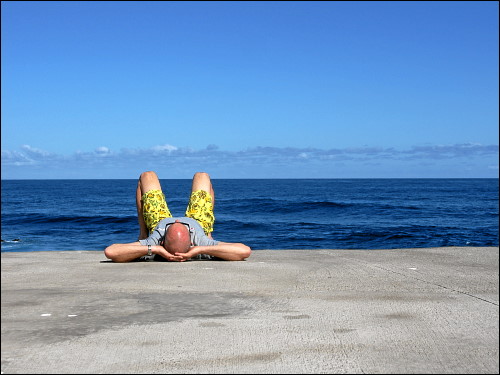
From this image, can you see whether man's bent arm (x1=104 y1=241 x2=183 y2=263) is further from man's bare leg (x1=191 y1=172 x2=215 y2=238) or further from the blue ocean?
the blue ocean

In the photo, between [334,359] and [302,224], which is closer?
[334,359]

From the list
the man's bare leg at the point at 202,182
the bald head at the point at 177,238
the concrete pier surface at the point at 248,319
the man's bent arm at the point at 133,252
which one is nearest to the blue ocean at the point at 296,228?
A: the man's bare leg at the point at 202,182

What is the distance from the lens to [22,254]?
24.8 ft

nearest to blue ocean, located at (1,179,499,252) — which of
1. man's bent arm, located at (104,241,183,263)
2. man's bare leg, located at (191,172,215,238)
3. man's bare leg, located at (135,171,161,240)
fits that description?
man's bare leg, located at (135,171,161,240)

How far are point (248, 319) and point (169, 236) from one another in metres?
2.96

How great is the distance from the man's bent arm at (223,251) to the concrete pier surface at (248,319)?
1.14 feet

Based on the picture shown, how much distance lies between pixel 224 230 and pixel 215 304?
66.6ft

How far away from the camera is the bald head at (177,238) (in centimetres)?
673

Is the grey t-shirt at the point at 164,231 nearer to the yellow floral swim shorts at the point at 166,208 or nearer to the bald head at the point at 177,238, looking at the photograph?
the bald head at the point at 177,238

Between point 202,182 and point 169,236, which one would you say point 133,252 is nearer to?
point 169,236

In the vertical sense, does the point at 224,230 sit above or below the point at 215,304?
below

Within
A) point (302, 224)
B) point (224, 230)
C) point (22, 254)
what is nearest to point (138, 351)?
point (22, 254)

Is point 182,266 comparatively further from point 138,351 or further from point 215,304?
point 138,351

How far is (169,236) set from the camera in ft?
22.2
